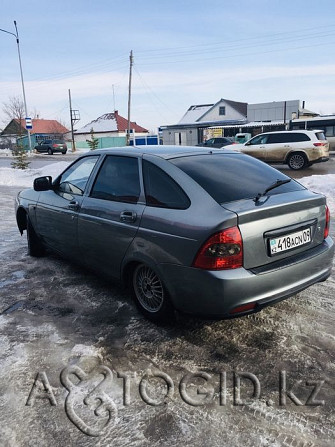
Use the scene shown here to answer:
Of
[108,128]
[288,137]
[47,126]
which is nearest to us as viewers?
[288,137]

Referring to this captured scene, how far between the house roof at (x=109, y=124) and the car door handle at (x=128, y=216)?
62680mm

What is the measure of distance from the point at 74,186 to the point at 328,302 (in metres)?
3.06

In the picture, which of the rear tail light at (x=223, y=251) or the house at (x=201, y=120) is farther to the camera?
the house at (x=201, y=120)

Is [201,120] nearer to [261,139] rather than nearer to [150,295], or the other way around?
[261,139]

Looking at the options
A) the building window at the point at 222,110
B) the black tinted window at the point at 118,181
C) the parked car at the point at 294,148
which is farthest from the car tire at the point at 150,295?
the building window at the point at 222,110

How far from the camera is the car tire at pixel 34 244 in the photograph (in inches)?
206

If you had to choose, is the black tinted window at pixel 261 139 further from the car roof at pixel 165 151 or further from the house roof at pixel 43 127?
the house roof at pixel 43 127

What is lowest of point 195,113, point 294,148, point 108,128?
point 294,148

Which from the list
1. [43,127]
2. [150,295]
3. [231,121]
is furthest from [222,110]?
[150,295]

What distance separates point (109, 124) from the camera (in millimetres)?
65750

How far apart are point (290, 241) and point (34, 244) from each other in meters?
3.77

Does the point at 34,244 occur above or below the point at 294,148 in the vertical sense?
below

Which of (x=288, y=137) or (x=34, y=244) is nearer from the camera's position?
(x=34, y=244)

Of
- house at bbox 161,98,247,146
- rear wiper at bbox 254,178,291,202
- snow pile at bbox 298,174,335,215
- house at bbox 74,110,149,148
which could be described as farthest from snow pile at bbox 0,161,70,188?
house at bbox 74,110,149,148
